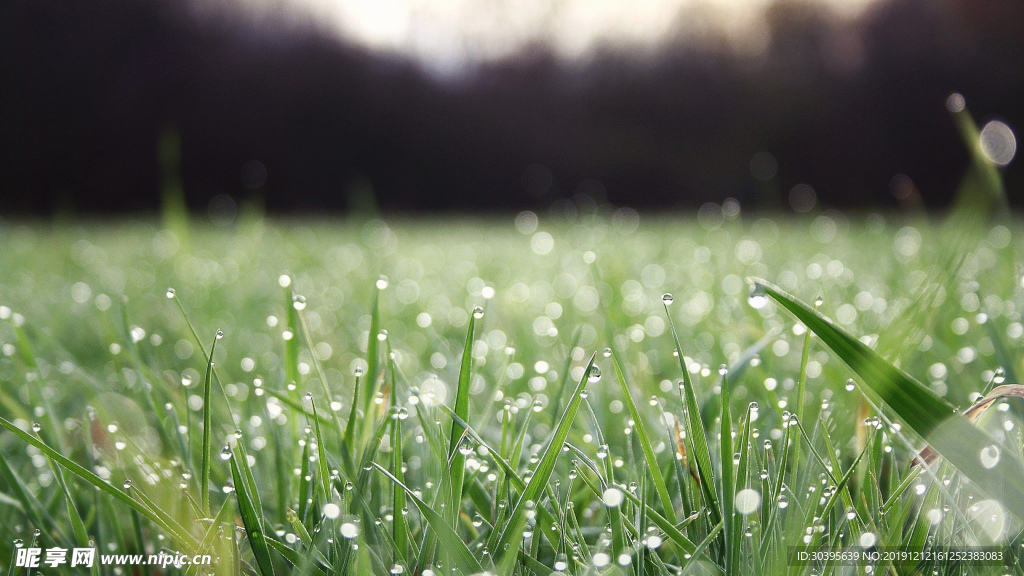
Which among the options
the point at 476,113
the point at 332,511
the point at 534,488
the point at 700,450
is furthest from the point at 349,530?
the point at 476,113

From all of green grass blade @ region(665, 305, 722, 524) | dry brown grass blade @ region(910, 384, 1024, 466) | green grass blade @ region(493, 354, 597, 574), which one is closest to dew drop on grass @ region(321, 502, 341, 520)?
green grass blade @ region(493, 354, 597, 574)

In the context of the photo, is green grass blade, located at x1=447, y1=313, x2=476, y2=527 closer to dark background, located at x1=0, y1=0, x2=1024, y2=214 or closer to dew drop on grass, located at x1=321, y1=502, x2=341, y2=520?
dew drop on grass, located at x1=321, y1=502, x2=341, y2=520

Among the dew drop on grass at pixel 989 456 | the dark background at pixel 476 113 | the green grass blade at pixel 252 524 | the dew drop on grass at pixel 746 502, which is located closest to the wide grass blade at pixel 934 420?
the dew drop on grass at pixel 989 456

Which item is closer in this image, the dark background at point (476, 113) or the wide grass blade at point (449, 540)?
the wide grass blade at point (449, 540)

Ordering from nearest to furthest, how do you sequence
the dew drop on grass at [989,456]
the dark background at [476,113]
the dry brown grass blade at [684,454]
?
the dew drop on grass at [989,456] < the dry brown grass blade at [684,454] < the dark background at [476,113]

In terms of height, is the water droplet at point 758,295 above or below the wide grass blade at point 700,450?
above

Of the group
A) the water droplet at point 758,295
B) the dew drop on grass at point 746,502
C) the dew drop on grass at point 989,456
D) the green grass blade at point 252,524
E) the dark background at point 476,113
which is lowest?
the green grass blade at point 252,524

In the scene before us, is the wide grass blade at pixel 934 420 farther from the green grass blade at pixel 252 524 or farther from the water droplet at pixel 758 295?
the green grass blade at pixel 252 524
